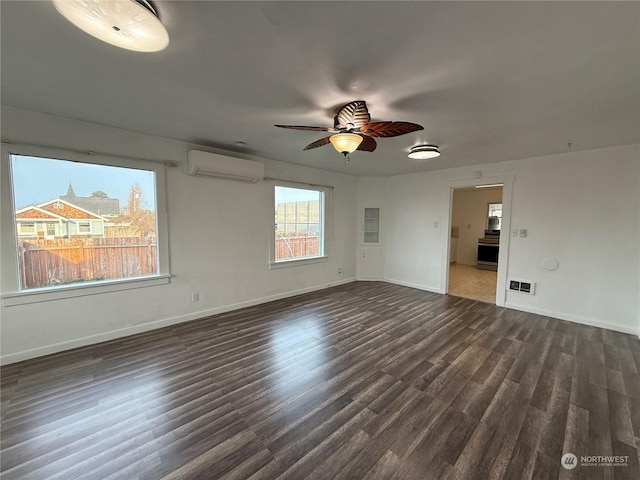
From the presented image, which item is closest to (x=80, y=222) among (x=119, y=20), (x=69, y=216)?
(x=69, y=216)

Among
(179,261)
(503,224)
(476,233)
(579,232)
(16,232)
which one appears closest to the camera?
(16,232)

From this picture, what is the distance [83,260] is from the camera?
2885 mm

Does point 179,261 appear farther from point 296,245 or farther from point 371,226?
point 371,226

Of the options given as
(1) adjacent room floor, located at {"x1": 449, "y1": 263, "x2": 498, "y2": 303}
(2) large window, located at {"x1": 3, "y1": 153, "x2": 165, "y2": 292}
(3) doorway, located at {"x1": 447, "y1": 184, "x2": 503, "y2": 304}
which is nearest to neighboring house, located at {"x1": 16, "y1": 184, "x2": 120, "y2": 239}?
(2) large window, located at {"x1": 3, "y1": 153, "x2": 165, "y2": 292}

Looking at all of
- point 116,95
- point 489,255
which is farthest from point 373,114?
point 489,255

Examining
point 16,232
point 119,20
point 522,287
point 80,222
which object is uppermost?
point 119,20

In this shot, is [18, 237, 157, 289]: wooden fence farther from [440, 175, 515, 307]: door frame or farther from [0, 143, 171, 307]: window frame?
[440, 175, 515, 307]: door frame

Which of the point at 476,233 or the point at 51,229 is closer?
the point at 51,229

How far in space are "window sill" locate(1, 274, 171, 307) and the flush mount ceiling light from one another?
261 centimetres

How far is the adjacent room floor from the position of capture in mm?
4965

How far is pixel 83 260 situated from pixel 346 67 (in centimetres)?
338

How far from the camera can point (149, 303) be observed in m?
3.28

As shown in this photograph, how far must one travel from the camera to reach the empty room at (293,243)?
4.81ft

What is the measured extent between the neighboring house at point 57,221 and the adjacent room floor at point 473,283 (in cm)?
578
